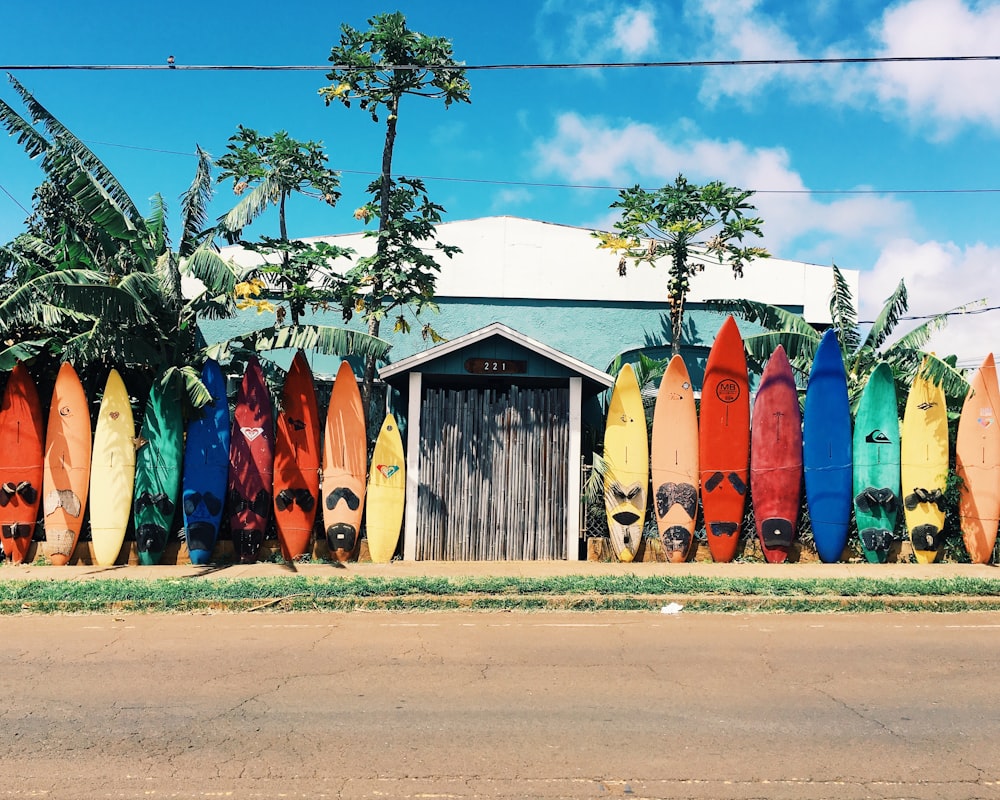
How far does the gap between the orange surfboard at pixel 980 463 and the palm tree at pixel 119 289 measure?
8542 millimetres

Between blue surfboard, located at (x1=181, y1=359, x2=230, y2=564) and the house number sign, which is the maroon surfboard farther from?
the house number sign

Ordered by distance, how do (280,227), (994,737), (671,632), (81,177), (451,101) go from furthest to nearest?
(280,227) < (451,101) < (81,177) < (671,632) < (994,737)

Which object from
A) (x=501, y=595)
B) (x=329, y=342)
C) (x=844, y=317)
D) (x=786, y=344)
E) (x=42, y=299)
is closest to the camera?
(x=501, y=595)

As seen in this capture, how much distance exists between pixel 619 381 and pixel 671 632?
19.0ft

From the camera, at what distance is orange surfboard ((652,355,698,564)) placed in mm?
12352

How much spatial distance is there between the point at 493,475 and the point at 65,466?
6084 mm

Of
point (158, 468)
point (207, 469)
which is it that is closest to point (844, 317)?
point (207, 469)

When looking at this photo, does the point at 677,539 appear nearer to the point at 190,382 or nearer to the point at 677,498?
the point at 677,498

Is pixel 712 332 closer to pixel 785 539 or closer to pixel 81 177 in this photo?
pixel 785 539

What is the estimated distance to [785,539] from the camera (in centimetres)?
1229

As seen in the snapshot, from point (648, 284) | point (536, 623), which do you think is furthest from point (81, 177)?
point (648, 284)

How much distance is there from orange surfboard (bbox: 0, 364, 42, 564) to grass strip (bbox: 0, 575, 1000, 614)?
8.01ft

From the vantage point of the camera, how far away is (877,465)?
1249 centimetres

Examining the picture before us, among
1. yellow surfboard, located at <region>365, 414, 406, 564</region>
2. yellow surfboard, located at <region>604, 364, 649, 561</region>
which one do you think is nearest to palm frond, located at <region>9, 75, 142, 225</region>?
yellow surfboard, located at <region>365, 414, 406, 564</region>
